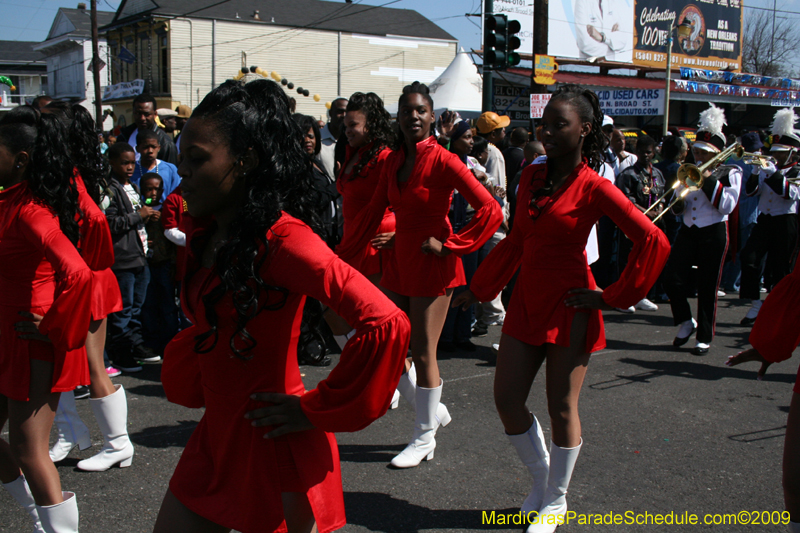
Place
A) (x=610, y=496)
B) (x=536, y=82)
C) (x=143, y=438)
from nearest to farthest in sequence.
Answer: (x=610, y=496) → (x=143, y=438) → (x=536, y=82)

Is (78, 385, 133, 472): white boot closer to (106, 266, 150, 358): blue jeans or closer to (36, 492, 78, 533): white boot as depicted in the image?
(36, 492, 78, 533): white boot

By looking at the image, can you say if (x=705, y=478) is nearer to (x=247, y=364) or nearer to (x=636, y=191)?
(x=247, y=364)

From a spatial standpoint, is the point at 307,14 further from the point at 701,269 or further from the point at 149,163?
the point at 701,269

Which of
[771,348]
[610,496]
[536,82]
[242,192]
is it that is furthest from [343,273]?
[536,82]

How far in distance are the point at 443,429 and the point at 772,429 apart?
2311 millimetres

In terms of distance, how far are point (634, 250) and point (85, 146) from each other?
9.30 ft

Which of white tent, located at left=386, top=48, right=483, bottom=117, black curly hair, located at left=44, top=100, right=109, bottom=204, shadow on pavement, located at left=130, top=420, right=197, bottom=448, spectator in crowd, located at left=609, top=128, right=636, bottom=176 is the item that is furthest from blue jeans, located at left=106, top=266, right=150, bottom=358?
white tent, located at left=386, top=48, right=483, bottom=117

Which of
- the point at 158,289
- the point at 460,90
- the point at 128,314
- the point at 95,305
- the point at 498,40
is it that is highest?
the point at 498,40

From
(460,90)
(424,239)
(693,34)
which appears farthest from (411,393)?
(693,34)

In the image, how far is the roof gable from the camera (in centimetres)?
3822

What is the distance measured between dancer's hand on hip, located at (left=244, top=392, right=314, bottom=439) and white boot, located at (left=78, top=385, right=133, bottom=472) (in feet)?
7.99

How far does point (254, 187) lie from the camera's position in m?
1.77

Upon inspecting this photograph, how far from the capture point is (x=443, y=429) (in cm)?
460

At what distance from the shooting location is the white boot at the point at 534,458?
3223mm
